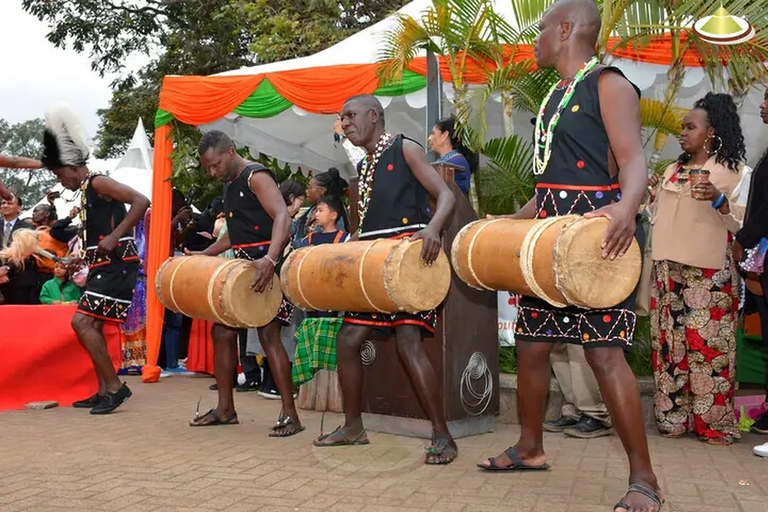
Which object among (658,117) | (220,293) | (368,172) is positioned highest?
(658,117)

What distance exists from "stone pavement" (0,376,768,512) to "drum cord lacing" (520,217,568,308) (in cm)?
89

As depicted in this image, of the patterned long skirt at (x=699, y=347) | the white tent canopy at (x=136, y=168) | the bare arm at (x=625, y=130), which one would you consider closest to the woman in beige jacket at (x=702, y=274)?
the patterned long skirt at (x=699, y=347)

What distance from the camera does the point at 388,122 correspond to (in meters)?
9.51

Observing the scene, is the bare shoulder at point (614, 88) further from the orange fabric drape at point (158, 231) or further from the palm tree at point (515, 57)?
the orange fabric drape at point (158, 231)

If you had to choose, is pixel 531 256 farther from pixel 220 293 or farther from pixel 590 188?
pixel 220 293

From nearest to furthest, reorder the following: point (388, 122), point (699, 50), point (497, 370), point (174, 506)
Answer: point (174, 506) → point (497, 370) → point (699, 50) → point (388, 122)

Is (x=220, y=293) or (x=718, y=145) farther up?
(x=718, y=145)

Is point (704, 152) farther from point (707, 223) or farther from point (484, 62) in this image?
point (484, 62)

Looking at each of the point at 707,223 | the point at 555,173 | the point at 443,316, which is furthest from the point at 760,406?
the point at 555,173

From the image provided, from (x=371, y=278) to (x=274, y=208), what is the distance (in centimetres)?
129

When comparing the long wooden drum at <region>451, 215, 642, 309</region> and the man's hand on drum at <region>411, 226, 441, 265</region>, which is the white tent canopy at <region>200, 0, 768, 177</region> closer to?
the man's hand on drum at <region>411, 226, 441, 265</region>

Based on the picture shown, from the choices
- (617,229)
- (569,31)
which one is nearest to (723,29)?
(569,31)

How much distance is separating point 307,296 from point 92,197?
107 inches

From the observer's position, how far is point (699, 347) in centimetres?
531
